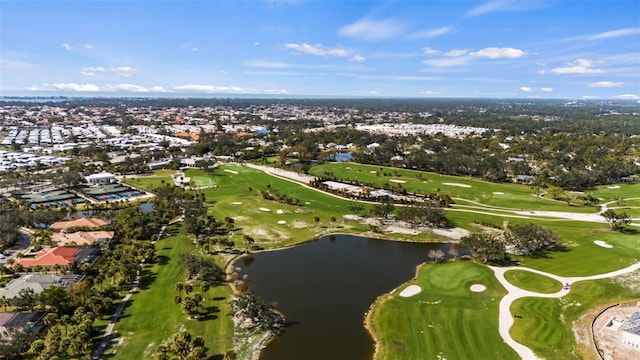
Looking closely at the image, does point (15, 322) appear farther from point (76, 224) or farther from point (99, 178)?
point (99, 178)

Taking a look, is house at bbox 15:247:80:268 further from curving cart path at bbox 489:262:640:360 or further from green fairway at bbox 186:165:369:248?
curving cart path at bbox 489:262:640:360

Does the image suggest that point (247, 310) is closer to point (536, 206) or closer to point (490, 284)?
point (490, 284)

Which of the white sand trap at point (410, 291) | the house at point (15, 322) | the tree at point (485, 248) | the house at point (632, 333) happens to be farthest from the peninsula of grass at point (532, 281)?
the house at point (15, 322)

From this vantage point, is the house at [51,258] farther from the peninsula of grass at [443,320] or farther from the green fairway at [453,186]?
the green fairway at [453,186]

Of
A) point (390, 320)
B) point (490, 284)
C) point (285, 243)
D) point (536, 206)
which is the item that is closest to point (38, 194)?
point (285, 243)

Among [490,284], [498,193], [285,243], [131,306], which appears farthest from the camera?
[498,193]

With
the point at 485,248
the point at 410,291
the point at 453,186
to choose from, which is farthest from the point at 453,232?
the point at 453,186
